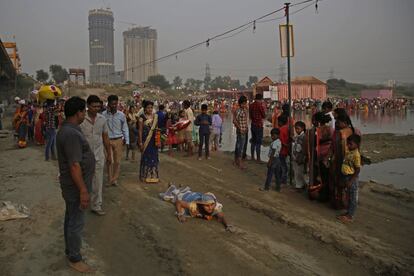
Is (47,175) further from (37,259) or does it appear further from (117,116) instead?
(37,259)

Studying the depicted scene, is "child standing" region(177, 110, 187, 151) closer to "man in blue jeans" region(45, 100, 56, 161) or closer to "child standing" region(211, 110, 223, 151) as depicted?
"child standing" region(211, 110, 223, 151)

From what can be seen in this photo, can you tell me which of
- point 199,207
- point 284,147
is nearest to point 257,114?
point 284,147

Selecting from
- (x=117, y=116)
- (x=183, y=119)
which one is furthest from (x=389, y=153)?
(x=117, y=116)

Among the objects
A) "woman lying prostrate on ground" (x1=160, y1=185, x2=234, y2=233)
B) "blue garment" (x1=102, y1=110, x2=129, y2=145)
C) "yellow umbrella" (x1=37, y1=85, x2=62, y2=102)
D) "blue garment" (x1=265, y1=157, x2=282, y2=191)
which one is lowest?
"woman lying prostrate on ground" (x1=160, y1=185, x2=234, y2=233)

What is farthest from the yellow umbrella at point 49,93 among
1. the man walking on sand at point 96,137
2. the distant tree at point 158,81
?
the distant tree at point 158,81

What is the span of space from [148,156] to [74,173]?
3.97 metres

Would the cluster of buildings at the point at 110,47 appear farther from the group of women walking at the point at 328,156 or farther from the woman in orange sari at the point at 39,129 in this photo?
the group of women walking at the point at 328,156

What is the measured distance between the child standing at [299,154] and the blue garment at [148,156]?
2.77 m

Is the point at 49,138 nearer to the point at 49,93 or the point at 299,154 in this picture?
the point at 49,93

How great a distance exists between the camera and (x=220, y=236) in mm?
5004

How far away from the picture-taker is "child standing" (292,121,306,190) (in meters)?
6.96

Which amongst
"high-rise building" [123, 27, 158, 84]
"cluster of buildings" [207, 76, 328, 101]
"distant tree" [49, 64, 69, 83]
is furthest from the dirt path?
"distant tree" [49, 64, 69, 83]

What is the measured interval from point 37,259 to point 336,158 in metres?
4.61

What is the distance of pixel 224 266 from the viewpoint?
4.20 meters
